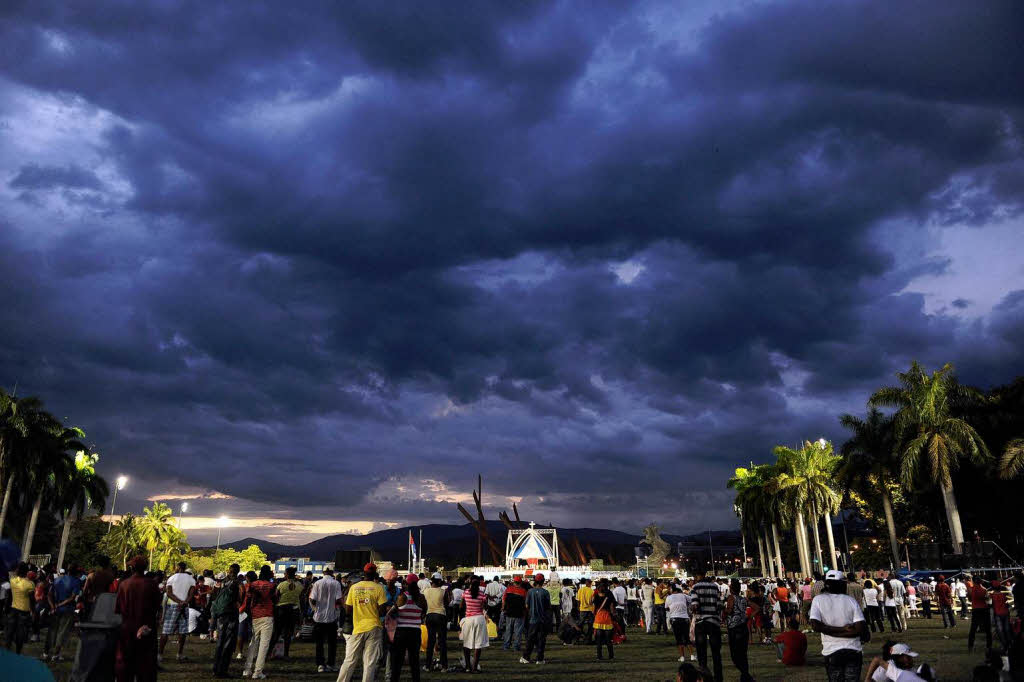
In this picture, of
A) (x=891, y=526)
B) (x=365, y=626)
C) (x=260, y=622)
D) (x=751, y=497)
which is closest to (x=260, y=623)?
(x=260, y=622)

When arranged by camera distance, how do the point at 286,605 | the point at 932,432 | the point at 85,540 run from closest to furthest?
the point at 286,605 → the point at 932,432 → the point at 85,540

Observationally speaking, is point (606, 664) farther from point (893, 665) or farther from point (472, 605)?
point (893, 665)

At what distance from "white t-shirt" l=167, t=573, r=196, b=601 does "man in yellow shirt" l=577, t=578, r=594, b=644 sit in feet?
36.4

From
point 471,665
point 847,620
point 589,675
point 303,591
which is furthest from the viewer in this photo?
point 303,591

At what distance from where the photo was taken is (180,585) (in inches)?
622

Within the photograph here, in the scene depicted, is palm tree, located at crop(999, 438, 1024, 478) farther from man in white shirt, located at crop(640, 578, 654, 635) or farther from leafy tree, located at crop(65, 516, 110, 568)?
leafy tree, located at crop(65, 516, 110, 568)

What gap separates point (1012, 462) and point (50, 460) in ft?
238

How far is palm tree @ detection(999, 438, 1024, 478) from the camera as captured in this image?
44.9m

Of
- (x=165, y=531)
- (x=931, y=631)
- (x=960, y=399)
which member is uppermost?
(x=960, y=399)

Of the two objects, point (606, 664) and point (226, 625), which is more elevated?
point (226, 625)

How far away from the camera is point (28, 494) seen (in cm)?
5678

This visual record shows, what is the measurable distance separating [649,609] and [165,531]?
1731 inches

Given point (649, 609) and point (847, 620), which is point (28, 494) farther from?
point (847, 620)

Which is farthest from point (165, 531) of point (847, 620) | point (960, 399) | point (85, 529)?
point (960, 399)
